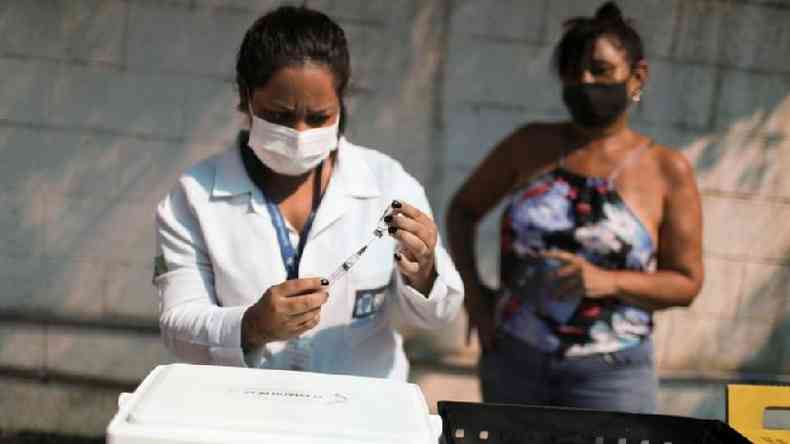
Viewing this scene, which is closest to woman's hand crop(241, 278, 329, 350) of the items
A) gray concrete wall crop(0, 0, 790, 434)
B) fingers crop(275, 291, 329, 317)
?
fingers crop(275, 291, 329, 317)

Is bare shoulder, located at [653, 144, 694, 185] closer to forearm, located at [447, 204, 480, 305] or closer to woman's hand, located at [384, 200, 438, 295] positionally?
forearm, located at [447, 204, 480, 305]

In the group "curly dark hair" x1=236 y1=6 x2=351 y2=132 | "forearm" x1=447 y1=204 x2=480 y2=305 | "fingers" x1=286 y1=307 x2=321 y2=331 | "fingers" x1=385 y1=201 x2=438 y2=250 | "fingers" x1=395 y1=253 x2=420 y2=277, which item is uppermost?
"curly dark hair" x1=236 y1=6 x2=351 y2=132

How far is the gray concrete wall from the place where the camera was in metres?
3.68

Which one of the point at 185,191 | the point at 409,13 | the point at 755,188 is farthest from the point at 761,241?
the point at 185,191

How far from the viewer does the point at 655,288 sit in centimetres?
222

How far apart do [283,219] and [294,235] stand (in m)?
0.04

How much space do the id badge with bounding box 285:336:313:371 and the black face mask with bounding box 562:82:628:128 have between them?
1129 millimetres

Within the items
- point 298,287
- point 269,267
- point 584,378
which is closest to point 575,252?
point 584,378

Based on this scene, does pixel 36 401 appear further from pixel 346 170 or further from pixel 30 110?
pixel 346 170

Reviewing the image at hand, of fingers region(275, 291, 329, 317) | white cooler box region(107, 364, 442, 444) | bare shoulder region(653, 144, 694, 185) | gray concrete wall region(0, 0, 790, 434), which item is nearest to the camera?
white cooler box region(107, 364, 442, 444)

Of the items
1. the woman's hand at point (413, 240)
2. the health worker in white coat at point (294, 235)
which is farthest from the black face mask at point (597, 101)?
the woman's hand at point (413, 240)

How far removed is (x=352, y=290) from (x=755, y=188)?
2.88 m

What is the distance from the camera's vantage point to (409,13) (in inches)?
145

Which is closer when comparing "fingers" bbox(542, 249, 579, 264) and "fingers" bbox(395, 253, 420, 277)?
"fingers" bbox(395, 253, 420, 277)
